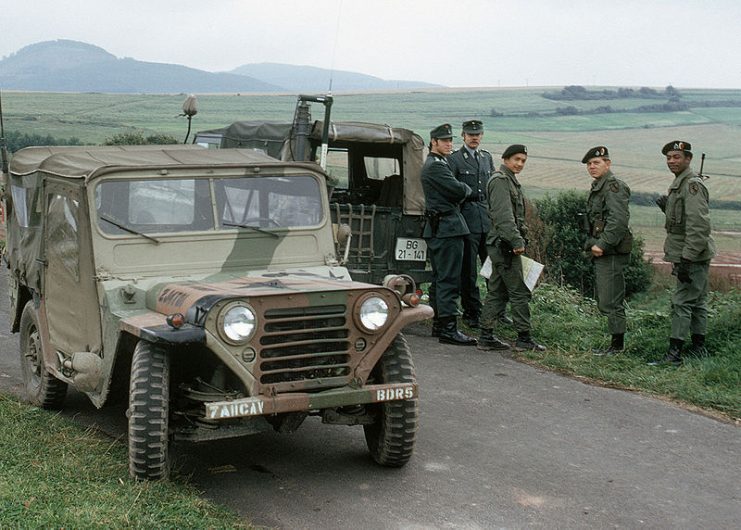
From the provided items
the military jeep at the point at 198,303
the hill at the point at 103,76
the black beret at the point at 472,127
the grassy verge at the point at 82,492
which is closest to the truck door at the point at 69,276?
the military jeep at the point at 198,303

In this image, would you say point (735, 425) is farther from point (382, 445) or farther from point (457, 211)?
point (457, 211)

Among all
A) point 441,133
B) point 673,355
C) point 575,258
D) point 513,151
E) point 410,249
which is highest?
point 441,133

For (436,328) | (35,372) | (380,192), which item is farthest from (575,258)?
(35,372)

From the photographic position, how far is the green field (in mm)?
39750

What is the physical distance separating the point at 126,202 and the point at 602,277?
4766mm

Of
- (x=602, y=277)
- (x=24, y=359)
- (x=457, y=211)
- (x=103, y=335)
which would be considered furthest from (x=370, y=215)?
(x=103, y=335)

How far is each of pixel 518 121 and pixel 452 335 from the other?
169 feet

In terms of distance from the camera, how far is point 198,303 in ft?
17.8

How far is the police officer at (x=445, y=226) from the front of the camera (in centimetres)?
1011

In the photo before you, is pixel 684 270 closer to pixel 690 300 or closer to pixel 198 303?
pixel 690 300

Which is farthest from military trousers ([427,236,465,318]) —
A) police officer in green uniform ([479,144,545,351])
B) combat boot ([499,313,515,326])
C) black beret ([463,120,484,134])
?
black beret ([463,120,484,134])

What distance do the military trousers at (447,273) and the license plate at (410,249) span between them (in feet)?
2.18

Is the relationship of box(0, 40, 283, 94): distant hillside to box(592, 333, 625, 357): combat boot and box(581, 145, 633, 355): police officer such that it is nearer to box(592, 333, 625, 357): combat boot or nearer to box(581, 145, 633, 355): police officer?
box(581, 145, 633, 355): police officer

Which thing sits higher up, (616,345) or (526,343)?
(616,345)
